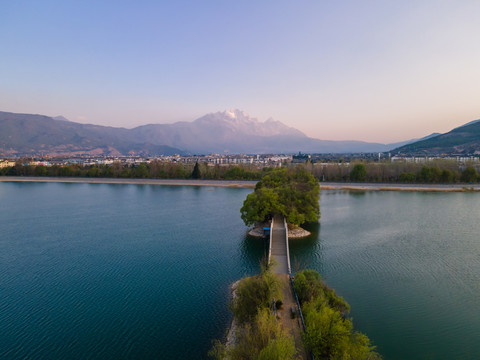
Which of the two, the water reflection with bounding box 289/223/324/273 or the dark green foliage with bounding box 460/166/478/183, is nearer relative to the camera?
the water reflection with bounding box 289/223/324/273

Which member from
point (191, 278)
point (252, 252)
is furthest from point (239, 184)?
point (191, 278)

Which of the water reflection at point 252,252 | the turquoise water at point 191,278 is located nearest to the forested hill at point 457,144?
the turquoise water at point 191,278

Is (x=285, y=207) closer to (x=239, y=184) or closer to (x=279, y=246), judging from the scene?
(x=279, y=246)

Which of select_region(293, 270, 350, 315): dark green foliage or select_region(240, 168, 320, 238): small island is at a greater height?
select_region(240, 168, 320, 238): small island

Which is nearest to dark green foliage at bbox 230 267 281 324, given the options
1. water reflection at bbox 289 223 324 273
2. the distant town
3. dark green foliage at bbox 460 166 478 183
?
water reflection at bbox 289 223 324 273

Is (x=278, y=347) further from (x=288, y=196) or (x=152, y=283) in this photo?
(x=288, y=196)

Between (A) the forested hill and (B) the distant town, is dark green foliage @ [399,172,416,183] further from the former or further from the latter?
(A) the forested hill

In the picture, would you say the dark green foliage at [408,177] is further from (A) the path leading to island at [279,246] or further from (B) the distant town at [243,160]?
(A) the path leading to island at [279,246]
